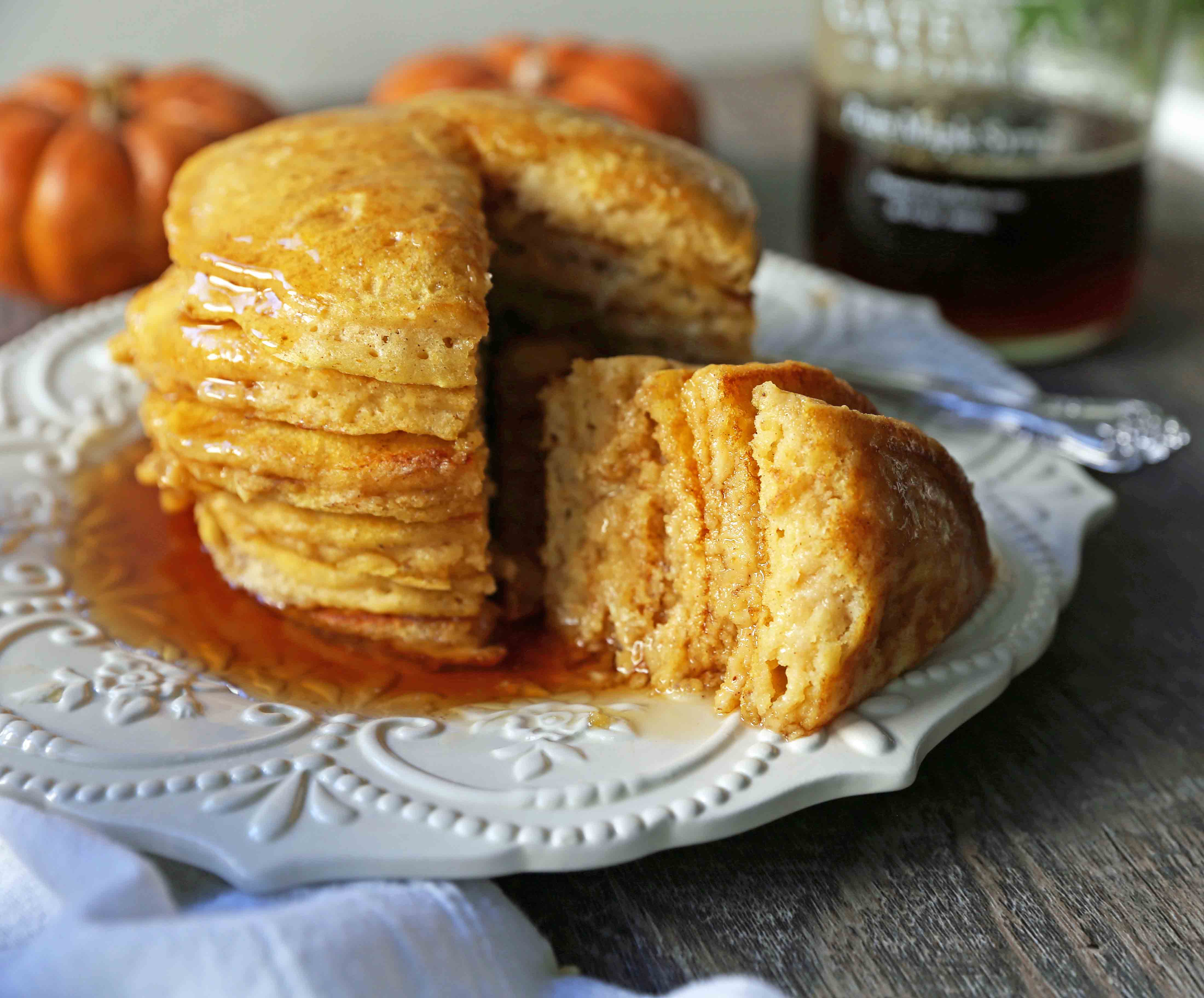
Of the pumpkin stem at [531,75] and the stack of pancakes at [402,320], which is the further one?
the pumpkin stem at [531,75]

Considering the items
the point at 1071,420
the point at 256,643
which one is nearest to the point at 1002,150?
the point at 1071,420

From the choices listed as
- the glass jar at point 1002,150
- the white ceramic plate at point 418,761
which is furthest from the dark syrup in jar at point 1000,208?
the white ceramic plate at point 418,761

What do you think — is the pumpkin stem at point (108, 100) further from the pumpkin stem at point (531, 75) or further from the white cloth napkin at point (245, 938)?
the white cloth napkin at point (245, 938)

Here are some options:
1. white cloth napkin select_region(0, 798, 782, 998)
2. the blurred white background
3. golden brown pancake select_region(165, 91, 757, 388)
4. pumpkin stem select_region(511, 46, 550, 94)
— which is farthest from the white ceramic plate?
the blurred white background

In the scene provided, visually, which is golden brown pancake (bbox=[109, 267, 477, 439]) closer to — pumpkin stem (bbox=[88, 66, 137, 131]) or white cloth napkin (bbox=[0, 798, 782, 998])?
white cloth napkin (bbox=[0, 798, 782, 998])

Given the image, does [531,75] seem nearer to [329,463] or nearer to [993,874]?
[329,463]

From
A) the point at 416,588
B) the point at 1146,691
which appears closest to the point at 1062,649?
the point at 1146,691

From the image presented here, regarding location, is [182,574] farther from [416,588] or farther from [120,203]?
[120,203]
